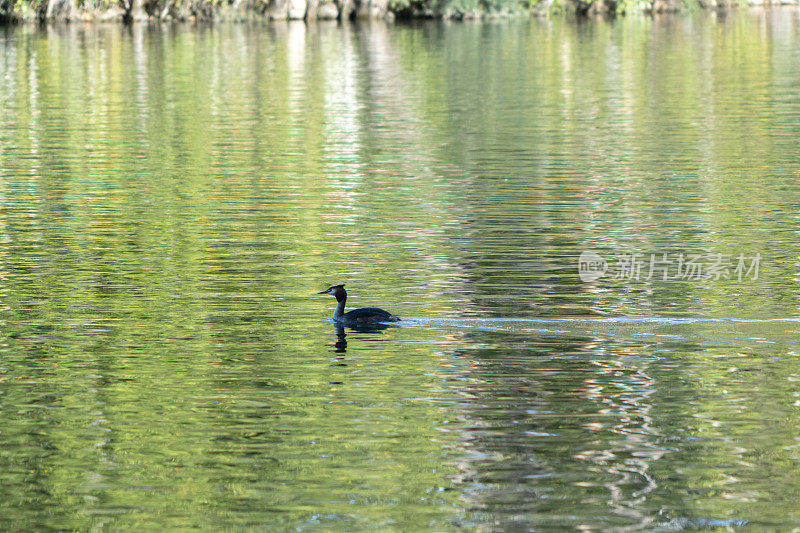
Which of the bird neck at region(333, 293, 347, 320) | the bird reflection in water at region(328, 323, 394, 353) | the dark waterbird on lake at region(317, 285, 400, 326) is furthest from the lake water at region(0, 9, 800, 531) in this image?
the bird neck at region(333, 293, 347, 320)

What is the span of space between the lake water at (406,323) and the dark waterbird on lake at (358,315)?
215 mm

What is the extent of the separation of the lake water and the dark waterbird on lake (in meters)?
0.21

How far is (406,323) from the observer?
56.1 ft

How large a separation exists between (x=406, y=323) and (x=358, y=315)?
0.66 meters

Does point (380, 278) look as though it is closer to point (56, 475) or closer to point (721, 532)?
point (56, 475)

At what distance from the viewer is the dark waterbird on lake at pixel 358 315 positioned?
662 inches

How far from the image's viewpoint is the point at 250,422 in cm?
1310

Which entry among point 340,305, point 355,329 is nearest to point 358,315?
point 355,329

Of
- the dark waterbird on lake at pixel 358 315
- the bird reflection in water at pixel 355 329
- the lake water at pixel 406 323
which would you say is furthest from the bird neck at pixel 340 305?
the lake water at pixel 406 323

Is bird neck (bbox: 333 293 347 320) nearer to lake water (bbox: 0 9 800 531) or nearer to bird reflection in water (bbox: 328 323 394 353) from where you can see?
bird reflection in water (bbox: 328 323 394 353)

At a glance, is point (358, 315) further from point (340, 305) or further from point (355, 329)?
point (340, 305)

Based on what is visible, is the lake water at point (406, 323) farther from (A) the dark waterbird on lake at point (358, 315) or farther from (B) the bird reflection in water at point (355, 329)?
(A) the dark waterbird on lake at point (358, 315)

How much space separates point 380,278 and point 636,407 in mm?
7250

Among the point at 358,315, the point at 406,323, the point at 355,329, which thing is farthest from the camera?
the point at 406,323
